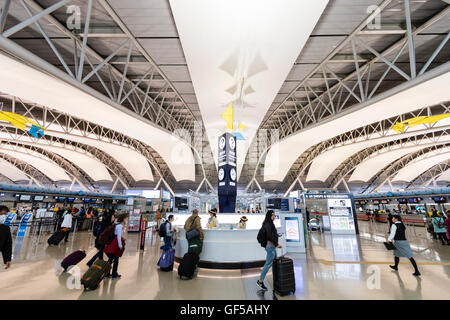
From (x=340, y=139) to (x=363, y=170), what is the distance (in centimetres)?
1551

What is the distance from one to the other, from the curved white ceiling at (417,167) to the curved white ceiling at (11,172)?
7598 cm

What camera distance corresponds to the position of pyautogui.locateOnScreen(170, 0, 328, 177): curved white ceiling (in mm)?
6266

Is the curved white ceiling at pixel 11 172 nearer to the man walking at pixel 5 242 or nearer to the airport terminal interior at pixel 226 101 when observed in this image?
the airport terminal interior at pixel 226 101

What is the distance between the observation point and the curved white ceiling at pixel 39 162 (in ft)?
100

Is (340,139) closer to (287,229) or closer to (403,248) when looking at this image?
(287,229)

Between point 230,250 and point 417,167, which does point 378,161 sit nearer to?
point 417,167

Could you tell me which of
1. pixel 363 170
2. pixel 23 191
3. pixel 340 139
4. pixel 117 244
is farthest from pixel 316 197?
pixel 23 191

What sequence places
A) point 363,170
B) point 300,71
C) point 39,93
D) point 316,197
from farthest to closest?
point 363,170
point 316,197
point 300,71
point 39,93

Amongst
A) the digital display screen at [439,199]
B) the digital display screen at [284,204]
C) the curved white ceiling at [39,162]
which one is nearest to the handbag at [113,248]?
the digital display screen at [284,204]

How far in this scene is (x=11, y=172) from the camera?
42.2m

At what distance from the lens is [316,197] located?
16.7 m

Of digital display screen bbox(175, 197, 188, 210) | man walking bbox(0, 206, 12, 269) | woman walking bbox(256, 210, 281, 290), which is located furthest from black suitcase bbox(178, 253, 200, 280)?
digital display screen bbox(175, 197, 188, 210)

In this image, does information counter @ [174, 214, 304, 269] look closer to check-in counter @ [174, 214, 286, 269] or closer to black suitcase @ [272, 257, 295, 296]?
check-in counter @ [174, 214, 286, 269]
